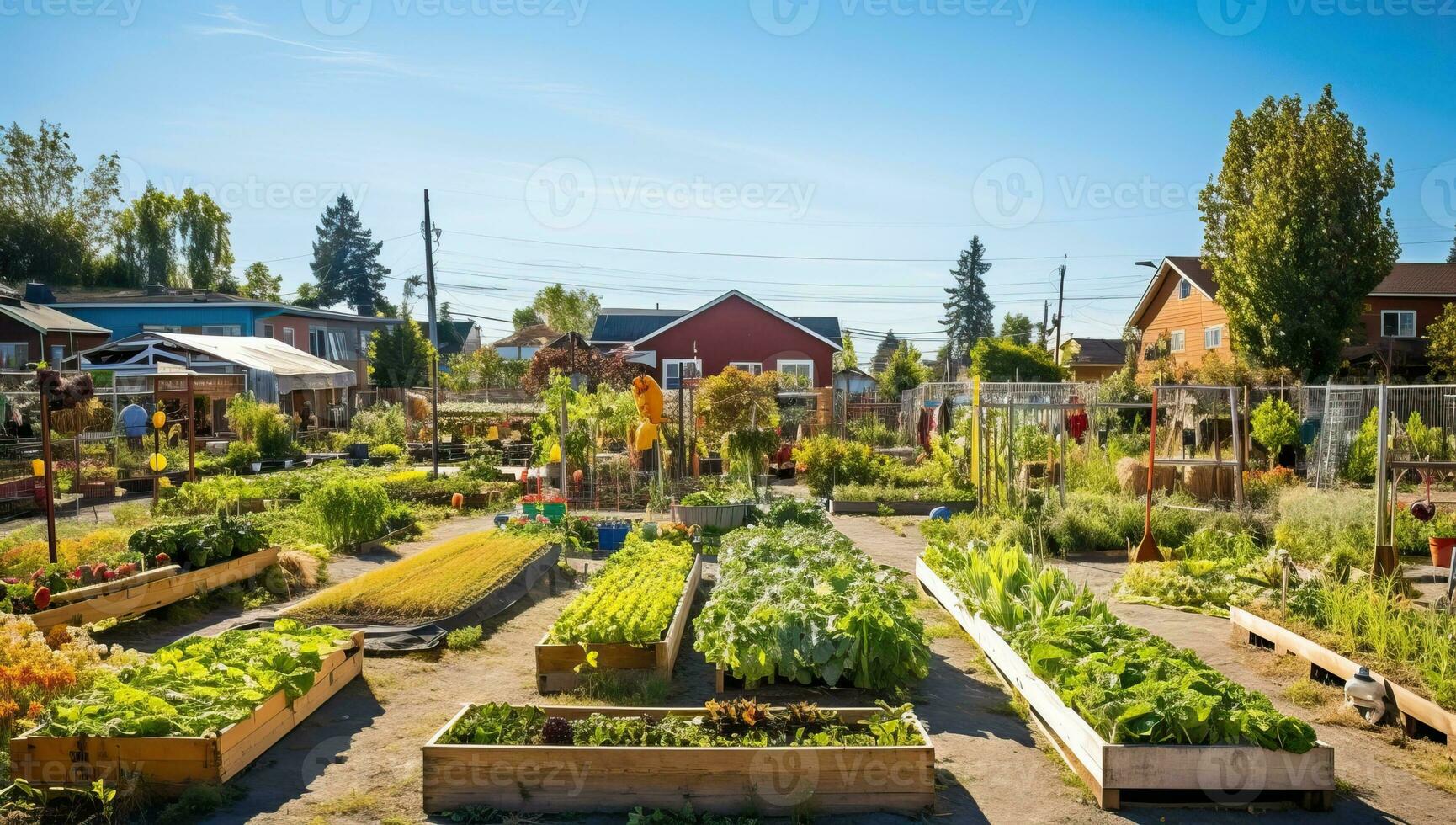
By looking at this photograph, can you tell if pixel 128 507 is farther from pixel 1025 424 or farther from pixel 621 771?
pixel 1025 424

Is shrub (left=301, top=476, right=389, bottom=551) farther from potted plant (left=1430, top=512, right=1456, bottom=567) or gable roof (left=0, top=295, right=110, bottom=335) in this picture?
gable roof (left=0, top=295, right=110, bottom=335)

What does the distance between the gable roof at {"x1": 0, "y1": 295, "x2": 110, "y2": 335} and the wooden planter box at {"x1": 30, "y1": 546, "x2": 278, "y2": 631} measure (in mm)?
24735

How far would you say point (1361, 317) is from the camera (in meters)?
33.7

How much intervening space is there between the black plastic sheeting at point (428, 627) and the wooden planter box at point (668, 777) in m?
3.31

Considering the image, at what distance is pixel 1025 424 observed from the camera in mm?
20391

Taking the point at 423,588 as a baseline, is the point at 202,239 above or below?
above

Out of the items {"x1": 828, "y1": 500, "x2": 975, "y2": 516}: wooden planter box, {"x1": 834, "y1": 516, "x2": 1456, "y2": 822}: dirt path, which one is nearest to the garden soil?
{"x1": 834, "y1": 516, "x2": 1456, "y2": 822}: dirt path

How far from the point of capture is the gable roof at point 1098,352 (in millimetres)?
54844

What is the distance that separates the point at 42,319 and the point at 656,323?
2600 centimetres

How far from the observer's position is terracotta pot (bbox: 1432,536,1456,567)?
11.7 m

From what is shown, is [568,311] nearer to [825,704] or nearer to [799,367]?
[799,367]

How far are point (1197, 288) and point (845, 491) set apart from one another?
79.8ft

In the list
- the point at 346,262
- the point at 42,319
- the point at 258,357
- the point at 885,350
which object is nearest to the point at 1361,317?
the point at 258,357

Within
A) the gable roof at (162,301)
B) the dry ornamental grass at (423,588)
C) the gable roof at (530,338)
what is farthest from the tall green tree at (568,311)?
the dry ornamental grass at (423,588)
